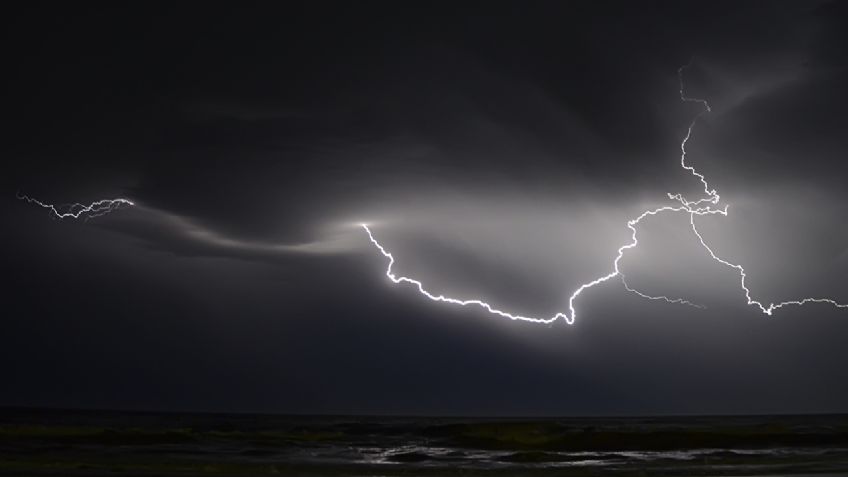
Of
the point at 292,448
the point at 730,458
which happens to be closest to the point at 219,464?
the point at 292,448

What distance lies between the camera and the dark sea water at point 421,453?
15727mm

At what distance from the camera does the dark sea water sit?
15.7m

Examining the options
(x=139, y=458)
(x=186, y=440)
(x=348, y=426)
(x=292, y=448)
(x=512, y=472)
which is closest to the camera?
(x=512, y=472)

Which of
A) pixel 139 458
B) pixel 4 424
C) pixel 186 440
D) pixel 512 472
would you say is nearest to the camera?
pixel 512 472

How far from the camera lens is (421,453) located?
72.9 ft

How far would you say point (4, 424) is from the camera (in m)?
33.8

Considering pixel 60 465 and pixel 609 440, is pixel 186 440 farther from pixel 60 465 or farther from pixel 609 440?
pixel 609 440

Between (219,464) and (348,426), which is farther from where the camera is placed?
(348,426)

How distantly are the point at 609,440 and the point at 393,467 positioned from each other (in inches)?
586

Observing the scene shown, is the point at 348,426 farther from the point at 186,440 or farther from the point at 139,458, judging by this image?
the point at 139,458

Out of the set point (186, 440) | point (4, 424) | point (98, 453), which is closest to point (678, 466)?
point (98, 453)

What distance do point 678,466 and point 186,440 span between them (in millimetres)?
16566

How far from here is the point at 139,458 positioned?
17.9 m

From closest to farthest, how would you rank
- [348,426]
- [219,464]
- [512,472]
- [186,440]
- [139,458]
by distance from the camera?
[512,472]
[219,464]
[139,458]
[186,440]
[348,426]
